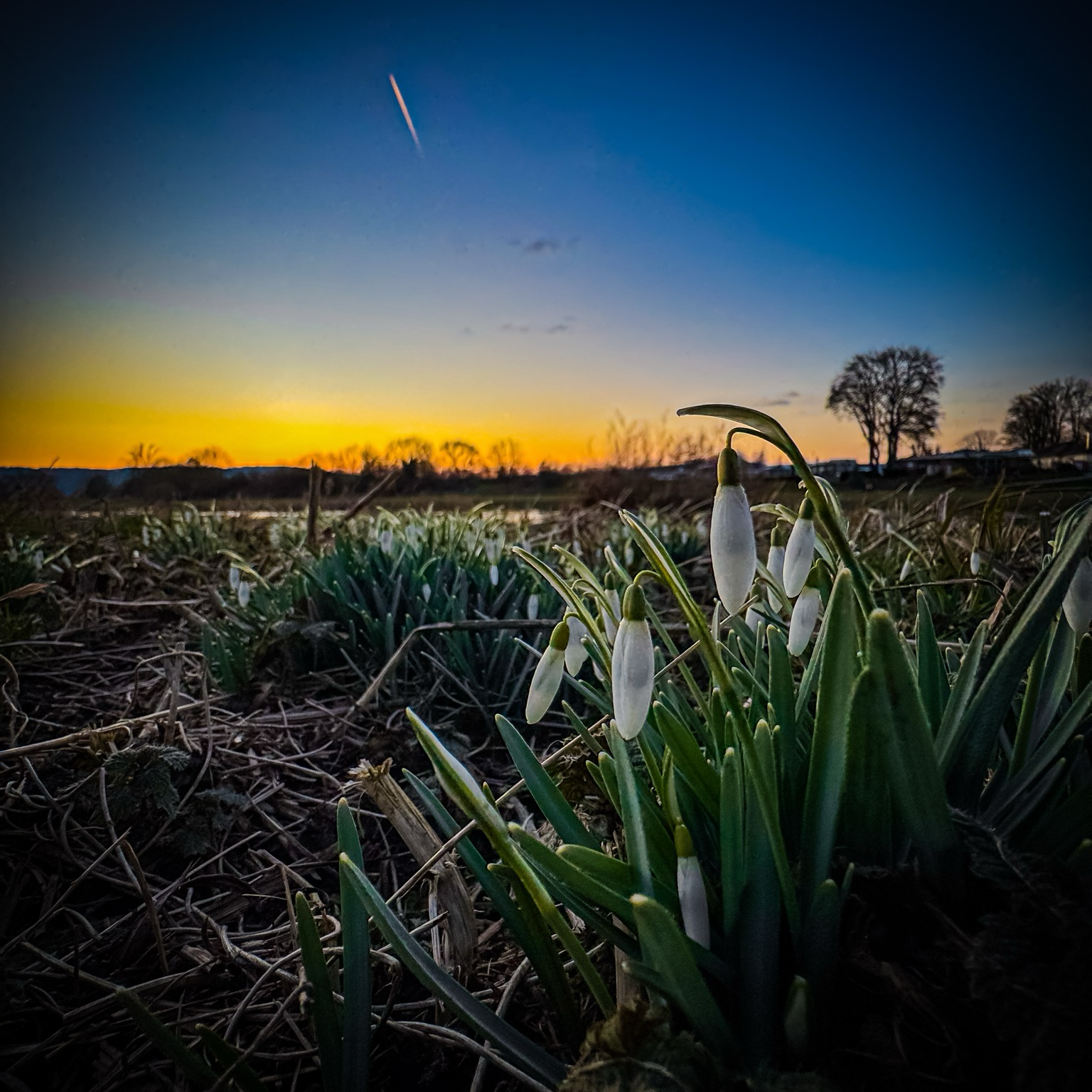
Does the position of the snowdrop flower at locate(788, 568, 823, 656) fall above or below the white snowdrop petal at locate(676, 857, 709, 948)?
above

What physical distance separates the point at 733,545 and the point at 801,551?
17 centimetres

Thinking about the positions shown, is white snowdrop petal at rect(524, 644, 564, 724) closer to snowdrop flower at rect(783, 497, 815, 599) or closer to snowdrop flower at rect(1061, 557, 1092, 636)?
snowdrop flower at rect(783, 497, 815, 599)

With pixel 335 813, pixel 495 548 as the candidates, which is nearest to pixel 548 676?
pixel 335 813

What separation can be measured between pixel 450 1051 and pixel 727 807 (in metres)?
0.69

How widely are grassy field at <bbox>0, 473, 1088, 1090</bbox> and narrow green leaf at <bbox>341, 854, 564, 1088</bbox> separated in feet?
0.11

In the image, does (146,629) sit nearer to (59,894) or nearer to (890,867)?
(59,894)

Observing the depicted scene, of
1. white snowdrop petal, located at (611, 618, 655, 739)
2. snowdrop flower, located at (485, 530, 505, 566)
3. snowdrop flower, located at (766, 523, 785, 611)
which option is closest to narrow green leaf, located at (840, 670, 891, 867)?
white snowdrop petal, located at (611, 618, 655, 739)

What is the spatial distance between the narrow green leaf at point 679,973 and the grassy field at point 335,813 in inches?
1.1

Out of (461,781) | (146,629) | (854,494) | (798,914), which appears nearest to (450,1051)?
(461,781)

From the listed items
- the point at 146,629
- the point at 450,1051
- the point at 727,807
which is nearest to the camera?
the point at 727,807

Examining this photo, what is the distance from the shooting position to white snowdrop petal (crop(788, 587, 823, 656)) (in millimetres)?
1045

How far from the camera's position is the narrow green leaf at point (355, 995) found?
0.95 metres

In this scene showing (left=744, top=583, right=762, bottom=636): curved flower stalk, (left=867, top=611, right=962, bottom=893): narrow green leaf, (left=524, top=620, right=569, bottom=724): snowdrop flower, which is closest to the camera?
(left=867, top=611, right=962, bottom=893): narrow green leaf

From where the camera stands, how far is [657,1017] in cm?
77
